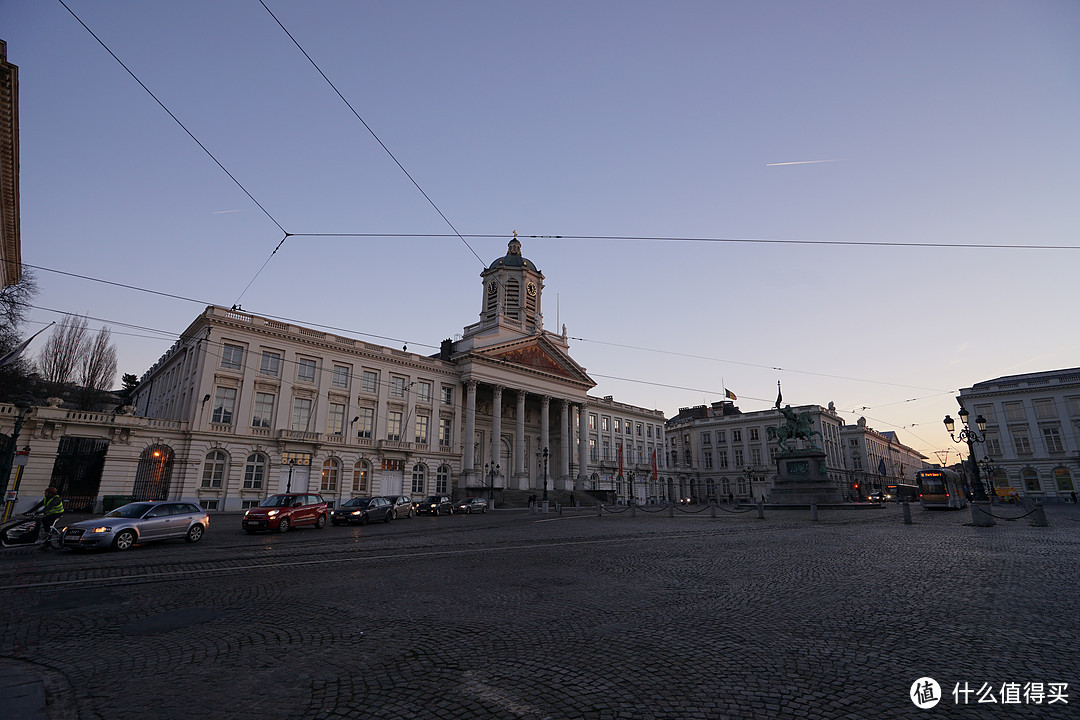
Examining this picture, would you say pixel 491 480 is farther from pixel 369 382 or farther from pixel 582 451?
pixel 582 451

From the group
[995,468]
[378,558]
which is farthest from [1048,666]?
[995,468]

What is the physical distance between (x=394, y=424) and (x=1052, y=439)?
74.0 m

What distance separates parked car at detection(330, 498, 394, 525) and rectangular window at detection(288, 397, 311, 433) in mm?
16820

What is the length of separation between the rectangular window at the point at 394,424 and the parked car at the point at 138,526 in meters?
29.1

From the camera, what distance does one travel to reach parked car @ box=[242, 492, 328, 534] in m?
20.5

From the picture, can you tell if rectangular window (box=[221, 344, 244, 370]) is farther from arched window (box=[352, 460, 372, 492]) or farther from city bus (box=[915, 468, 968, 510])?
city bus (box=[915, 468, 968, 510])

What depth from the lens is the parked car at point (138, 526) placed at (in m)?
14.2

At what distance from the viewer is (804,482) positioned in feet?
119

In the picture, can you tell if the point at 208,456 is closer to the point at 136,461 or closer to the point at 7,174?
the point at 136,461

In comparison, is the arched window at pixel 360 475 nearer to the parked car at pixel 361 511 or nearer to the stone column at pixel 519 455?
the stone column at pixel 519 455

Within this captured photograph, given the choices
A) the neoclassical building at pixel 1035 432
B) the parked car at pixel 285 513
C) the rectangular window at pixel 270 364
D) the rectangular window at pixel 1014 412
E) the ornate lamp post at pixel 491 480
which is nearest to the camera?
the parked car at pixel 285 513

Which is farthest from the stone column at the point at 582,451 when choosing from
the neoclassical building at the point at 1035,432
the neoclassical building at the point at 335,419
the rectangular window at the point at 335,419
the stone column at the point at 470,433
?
the neoclassical building at the point at 1035,432

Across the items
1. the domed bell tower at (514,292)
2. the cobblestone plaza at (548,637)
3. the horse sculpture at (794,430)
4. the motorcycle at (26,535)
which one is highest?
the domed bell tower at (514,292)

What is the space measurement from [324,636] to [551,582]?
4.10 metres
